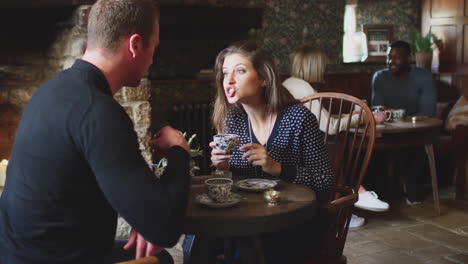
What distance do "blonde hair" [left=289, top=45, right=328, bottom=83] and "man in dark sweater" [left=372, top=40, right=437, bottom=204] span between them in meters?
1.09

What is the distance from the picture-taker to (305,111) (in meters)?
2.28

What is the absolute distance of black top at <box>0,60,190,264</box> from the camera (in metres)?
1.30

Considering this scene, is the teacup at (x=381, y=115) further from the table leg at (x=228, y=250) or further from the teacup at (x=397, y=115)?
the table leg at (x=228, y=250)

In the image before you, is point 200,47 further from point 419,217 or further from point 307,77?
point 419,217

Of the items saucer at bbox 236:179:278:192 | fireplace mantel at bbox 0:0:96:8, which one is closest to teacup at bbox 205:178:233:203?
saucer at bbox 236:179:278:192

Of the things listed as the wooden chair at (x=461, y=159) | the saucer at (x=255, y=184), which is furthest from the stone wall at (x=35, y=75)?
the wooden chair at (x=461, y=159)

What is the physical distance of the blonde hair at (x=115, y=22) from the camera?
4.75 feet

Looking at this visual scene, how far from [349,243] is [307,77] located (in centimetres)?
121

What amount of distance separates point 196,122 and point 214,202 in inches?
122

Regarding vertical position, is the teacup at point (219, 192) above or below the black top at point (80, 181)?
below

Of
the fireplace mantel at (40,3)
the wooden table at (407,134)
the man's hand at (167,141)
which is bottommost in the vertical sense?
the wooden table at (407,134)

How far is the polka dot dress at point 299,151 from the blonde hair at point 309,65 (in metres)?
1.73

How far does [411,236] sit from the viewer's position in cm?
370

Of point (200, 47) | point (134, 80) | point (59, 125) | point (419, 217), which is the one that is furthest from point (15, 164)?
point (200, 47)
